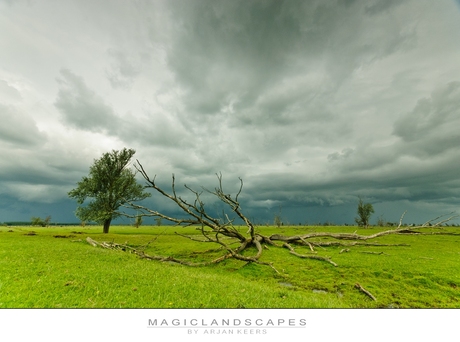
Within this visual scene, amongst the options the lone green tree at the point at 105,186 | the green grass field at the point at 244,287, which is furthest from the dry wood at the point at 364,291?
the lone green tree at the point at 105,186

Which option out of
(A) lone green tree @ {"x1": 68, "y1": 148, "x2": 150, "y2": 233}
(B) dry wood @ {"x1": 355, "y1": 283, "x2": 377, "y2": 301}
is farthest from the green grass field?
(A) lone green tree @ {"x1": 68, "y1": 148, "x2": 150, "y2": 233}

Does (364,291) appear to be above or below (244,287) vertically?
below

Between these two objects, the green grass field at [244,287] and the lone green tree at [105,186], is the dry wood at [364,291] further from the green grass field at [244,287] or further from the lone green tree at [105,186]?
the lone green tree at [105,186]

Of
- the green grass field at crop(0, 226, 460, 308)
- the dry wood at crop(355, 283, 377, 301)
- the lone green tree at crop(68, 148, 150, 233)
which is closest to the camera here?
the green grass field at crop(0, 226, 460, 308)

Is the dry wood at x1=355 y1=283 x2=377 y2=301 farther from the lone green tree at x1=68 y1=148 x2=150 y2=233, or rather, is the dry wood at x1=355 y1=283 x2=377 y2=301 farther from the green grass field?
the lone green tree at x1=68 y1=148 x2=150 y2=233

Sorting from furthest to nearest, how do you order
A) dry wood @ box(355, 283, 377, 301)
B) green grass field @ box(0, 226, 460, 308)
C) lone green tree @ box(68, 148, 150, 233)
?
lone green tree @ box(68, 148, 150, 233)
dry wood @ box(355, 283, 377, 301)
green grass field @ box(0, 226, 460, 308)

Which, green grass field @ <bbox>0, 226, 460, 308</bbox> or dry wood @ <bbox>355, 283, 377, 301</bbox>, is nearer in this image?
green grass field @ <bbox>0, 226, 460, 308</bbox>

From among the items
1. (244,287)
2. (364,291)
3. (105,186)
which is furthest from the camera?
(105,186)

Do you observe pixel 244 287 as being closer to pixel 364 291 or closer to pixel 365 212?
pixel 364 291

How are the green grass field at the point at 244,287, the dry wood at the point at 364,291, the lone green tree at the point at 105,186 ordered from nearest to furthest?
the green grass field at the point at 244,287
the dry wood at the point at 364,291
the lone green tree at the point at 105,186

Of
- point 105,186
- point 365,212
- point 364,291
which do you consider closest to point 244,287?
point 364,291
